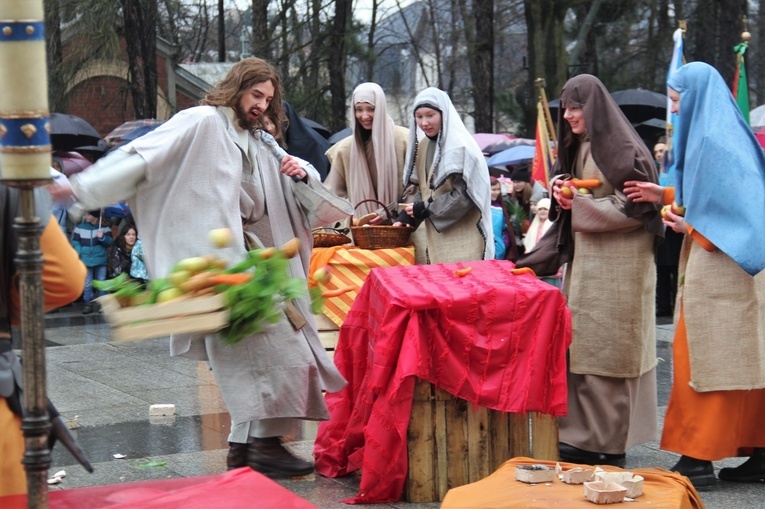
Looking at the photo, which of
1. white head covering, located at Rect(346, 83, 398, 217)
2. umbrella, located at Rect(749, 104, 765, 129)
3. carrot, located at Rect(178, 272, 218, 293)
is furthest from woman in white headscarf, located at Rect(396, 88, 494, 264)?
umbrella, located at Rect(749, 104, 765, 129)

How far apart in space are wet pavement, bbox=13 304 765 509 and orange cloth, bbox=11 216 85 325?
213 centimetres

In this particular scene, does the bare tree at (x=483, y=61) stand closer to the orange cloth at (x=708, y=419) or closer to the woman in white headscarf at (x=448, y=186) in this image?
the woman in white headscarf at (x=448, y=186)

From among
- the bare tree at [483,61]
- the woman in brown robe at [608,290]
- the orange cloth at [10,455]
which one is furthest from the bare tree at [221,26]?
the orange cloth at [10,455]

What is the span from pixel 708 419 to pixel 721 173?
1.11 metres

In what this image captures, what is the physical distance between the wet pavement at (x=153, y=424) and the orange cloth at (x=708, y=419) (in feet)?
0.67

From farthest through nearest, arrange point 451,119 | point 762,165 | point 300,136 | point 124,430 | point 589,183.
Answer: point 300,136 → point 451,119 → point 124,430 → point 589,183 → point 762,165

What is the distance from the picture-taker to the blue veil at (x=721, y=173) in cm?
511

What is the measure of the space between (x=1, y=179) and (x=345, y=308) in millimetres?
5799

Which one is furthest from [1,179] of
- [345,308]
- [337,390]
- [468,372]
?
[345,308]

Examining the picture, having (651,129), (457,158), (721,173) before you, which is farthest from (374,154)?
(651,129)

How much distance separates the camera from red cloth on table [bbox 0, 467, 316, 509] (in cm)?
269

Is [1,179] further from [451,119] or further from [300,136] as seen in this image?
[300,136]

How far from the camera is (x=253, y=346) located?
5320 millimetres

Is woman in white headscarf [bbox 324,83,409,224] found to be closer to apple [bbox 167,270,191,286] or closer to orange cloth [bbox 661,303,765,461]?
orange cloth [bbox 661,303,765,461]
